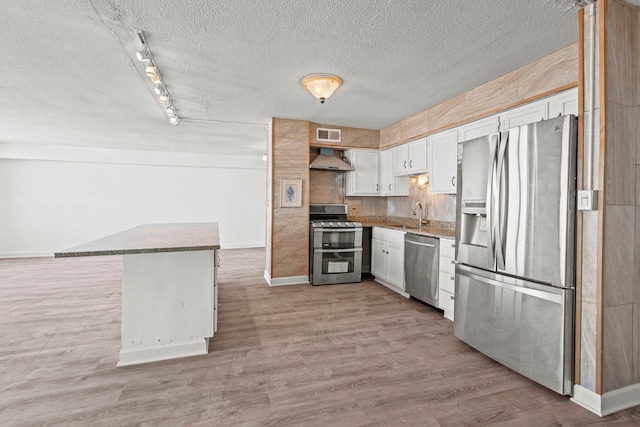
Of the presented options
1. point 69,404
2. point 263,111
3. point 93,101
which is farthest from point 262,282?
point 93,101

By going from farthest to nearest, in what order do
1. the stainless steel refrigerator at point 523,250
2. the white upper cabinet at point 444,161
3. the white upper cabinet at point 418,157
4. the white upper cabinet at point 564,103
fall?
the white upper cabinet at point 418,157
the white upper cabinet at point 444,161
the white upper cabinet at point 564,103
the stainless steel refrigerator at point 523,250

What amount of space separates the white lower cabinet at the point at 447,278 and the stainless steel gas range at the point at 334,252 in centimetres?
152

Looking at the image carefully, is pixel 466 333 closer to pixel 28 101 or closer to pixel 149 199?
pixel 28 101

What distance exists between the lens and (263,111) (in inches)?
165

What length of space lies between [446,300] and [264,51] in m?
3.12

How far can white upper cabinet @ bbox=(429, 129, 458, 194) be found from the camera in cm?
358

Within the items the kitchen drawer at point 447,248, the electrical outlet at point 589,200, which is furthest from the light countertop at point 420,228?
the electrical outlet at point 589,200

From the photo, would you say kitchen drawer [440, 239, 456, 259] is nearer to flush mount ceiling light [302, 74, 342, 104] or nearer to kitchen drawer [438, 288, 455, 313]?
kitchen drawer [438, 288, 455, 313]

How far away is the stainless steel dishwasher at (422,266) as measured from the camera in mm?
3434

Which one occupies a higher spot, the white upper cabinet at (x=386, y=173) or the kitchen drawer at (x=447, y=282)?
the white upper cabinet at (x=386, y=173)

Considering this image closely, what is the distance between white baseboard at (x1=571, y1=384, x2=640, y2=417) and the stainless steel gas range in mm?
2997

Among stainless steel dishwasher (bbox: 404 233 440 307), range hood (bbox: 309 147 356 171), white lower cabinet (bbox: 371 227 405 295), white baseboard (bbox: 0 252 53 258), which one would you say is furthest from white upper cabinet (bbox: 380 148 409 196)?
white baseboard (bbox: 0 252 53 258)

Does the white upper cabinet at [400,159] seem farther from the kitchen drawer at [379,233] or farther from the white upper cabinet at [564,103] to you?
the white upper cabinet at [564,103]

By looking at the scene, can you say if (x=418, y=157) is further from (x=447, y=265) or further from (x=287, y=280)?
(x=287, y=280)
